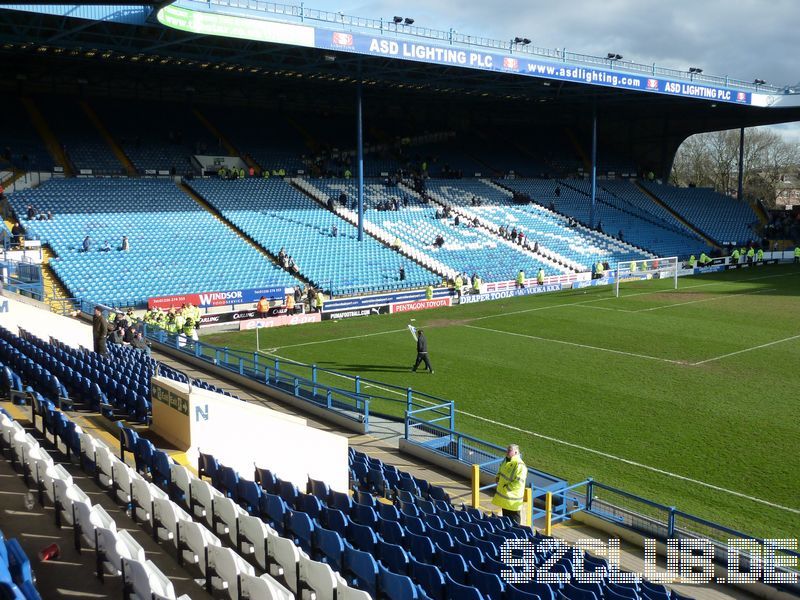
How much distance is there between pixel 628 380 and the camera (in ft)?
65.3

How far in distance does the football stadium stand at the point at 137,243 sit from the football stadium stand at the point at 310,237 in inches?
55.6

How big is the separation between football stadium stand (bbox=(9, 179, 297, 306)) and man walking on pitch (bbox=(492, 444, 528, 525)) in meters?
22.5

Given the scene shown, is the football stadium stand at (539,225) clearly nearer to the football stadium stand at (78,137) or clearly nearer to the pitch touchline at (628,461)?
the football stadium stand at (78,137)

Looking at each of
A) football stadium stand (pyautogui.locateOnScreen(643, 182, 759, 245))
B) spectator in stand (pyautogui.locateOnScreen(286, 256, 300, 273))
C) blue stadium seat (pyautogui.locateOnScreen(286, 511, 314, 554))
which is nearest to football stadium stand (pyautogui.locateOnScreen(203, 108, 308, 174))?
spectator in stand (pyautogui.locateOnScreen(286, 256, 300, 273))

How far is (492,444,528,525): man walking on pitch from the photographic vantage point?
9.32 metres

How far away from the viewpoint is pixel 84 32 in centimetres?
3034

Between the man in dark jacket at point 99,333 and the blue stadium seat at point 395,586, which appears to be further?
the man in dark jacket at point 99,333

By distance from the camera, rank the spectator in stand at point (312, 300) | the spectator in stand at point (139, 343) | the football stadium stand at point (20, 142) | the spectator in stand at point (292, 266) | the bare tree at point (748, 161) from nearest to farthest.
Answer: the spectator in stand at point (139, 343)
the spectator in stand at point (312, 300)
the spectator in stand at point (292, 266)
the football stadium stand at point (20, 142)
the bare tree at point (748, 161)

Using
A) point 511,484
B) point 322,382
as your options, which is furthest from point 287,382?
point 511,484

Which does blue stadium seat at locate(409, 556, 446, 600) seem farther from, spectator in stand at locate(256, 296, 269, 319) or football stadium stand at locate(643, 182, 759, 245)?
football stadium stand at locate(643, 182, 759, 245)

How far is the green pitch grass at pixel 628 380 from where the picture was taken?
42.5ft

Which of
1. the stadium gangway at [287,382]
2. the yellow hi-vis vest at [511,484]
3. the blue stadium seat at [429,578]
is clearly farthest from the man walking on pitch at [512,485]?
the stadium gangway at [287,382]

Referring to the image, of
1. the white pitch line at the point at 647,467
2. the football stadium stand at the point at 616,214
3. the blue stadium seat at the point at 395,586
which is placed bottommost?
the white pitch line at the point at 647,467

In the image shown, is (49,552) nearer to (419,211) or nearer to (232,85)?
(419,211)
